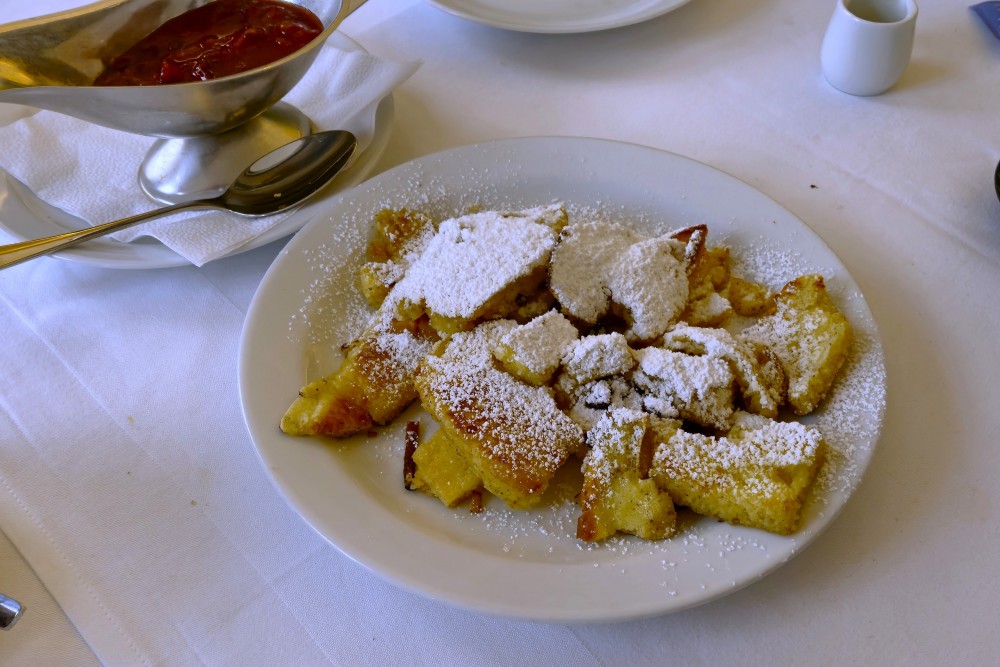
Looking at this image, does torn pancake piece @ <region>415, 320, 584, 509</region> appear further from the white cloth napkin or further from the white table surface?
the white cloth napkin

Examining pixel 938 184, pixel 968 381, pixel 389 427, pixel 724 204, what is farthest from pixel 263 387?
pixel 938 184

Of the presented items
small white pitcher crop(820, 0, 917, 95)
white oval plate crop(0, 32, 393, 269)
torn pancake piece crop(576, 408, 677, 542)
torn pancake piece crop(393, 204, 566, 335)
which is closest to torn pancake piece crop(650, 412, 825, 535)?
torn pancake piece crop(576, 408, 677, 542)

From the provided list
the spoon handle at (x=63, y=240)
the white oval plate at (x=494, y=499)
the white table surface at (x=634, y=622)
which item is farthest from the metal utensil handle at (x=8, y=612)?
the spoon handle at (x=63, y=240)

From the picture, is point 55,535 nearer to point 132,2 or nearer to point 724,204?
point 132,2

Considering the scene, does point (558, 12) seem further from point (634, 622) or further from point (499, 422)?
point (634, 622)

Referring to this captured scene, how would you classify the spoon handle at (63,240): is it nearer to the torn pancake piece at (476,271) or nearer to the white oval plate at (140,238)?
the white oval plate at (140,238)

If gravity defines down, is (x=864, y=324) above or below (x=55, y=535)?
above

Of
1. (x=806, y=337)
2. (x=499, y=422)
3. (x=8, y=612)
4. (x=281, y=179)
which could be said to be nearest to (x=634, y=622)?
(x=499, y=422)

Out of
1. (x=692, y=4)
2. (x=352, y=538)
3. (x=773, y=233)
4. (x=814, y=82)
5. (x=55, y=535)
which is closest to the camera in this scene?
(x=352, y=538)
